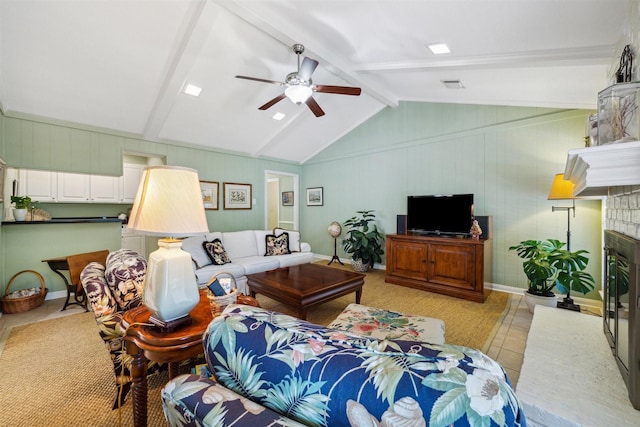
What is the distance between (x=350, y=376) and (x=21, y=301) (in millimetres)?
4369

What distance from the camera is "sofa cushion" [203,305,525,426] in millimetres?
454

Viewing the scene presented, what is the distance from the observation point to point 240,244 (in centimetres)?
429

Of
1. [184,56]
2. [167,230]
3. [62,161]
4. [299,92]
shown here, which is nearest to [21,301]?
[62,161]

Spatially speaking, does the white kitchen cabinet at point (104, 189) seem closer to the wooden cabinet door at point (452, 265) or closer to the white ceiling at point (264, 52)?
the white ceiling at point (264, 52)

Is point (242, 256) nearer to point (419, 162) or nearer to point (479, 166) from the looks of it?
point (419, 162)

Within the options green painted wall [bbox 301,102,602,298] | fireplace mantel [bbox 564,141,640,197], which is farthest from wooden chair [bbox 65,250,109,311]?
fireplace mantel [bbox 564,141,640,197]

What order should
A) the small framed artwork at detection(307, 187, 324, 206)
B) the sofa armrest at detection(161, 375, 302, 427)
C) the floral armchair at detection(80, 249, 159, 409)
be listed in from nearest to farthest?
the sofa armrest at detection(161, 375, 302, 427)
the floral armchair at detection(80, 249, 159, 409)
the small framed artwork at detection(307, 187, 324, 206)

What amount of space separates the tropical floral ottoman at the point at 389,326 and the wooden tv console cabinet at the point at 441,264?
6.34 feet

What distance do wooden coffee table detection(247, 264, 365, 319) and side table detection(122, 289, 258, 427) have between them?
129cm

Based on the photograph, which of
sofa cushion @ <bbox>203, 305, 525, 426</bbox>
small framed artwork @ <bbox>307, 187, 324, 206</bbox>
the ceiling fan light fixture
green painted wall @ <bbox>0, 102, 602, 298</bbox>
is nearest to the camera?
sofa cushion @ <bbox>203, 305, 525, 426</bbox>

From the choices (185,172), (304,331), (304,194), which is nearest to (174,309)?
(185,172)

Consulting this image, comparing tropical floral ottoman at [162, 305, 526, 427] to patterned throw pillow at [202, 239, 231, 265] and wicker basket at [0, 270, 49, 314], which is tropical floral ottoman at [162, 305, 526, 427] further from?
wicker basket at [0, 270, 49, 314]

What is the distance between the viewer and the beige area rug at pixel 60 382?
157 cm

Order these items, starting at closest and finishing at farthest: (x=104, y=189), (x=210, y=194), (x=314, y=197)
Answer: (x=104, y=189) → (x=210, y=194) → (x=314, y=197)
